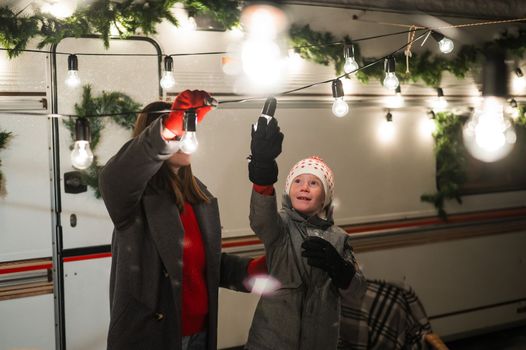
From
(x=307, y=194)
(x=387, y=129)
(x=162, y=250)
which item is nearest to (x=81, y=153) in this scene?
(x=162, y=250)

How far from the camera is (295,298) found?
9.21ft

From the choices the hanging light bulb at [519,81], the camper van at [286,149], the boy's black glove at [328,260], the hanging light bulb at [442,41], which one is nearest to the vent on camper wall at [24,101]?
the camper van at [286,149]

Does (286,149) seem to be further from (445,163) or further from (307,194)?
(307,194)

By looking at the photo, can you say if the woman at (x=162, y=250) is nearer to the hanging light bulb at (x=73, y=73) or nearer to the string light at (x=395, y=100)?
the hanging light bulb at (x=73, y=73)

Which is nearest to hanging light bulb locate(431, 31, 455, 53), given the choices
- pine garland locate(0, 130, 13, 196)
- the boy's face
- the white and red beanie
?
the white and red beanie

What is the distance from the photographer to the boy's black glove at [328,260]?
8.86ft

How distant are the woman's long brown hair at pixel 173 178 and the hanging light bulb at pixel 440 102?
3811 mm

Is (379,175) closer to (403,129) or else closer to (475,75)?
(403,129)

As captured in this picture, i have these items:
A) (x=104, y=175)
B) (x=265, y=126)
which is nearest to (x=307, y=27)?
(x=265, y=126)

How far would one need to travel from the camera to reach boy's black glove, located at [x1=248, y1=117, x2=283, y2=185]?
7.59 feet

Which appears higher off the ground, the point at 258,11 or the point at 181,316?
the point at 258,11

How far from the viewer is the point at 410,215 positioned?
5.80 m

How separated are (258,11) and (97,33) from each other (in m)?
2.62

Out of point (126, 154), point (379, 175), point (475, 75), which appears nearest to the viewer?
point (126, 154)
